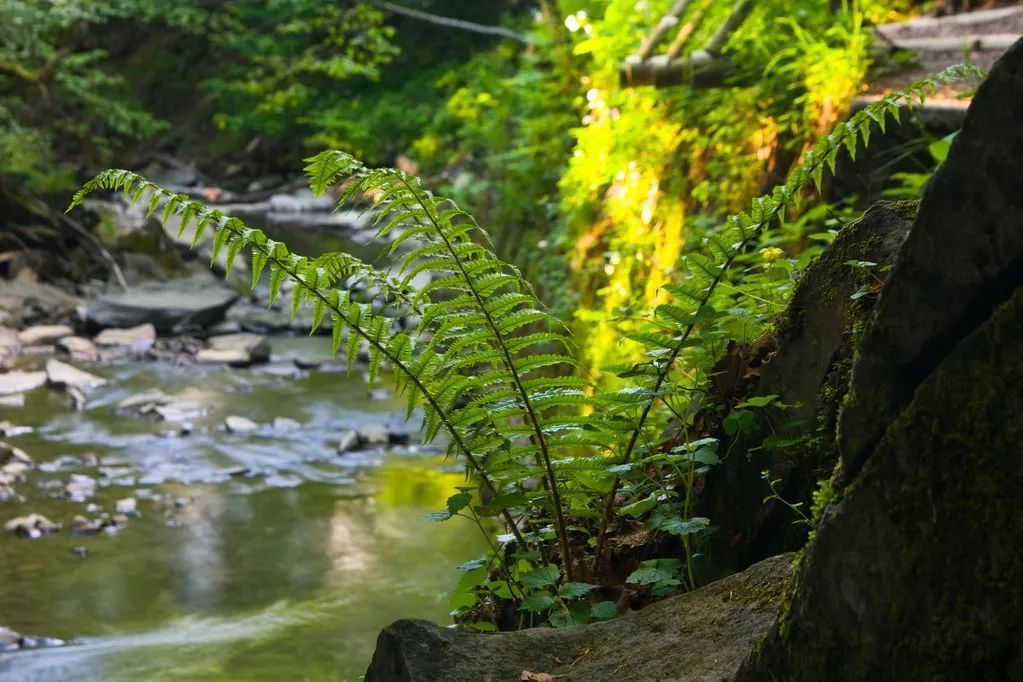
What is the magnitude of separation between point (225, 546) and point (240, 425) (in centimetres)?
271

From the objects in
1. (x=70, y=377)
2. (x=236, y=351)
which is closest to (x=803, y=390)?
(x=70, y=377)

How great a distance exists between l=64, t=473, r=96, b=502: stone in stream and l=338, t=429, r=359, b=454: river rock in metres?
1.92

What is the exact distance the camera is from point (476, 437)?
2641 mm

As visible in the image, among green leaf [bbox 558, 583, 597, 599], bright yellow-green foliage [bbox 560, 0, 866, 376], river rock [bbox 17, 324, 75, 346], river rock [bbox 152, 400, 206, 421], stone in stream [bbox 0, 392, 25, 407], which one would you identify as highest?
bright yellow-green foliage [bbox 560, 0, 866, 376]

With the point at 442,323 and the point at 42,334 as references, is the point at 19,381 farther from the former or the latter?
the point at 442,323

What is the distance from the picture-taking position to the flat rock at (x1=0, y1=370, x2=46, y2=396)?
9797mm

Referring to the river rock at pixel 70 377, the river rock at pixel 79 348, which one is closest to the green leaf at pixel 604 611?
the river rock at pixel 70 377

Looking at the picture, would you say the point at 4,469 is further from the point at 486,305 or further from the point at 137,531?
the point at 486,305

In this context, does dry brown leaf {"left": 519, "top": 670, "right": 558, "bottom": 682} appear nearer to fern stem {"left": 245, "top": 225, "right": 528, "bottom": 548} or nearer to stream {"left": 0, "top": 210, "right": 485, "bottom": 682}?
fern stem {"left": 245, "top": 225, "right": 528, "bottom": 548}

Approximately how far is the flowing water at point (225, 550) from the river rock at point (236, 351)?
144cm

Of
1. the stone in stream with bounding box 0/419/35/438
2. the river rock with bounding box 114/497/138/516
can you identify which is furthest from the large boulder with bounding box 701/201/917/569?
the stone in stream with bounding box 0/419/35/438

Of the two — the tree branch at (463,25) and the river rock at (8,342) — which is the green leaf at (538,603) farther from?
the river rock at (8,342)

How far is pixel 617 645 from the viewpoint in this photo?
2.02 m

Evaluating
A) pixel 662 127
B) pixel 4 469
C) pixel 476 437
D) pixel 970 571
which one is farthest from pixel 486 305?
pixel 4 469
